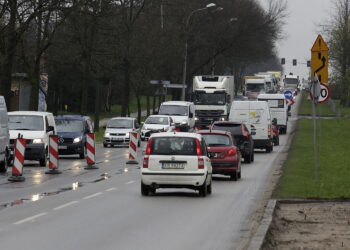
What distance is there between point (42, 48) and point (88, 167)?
68.1 feet

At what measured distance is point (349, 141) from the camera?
61.0 metres

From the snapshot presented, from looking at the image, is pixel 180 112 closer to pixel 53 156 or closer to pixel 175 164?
pixel 53 156

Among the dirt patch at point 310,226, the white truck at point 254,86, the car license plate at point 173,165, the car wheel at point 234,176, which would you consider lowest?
the car wheel at point 234,176

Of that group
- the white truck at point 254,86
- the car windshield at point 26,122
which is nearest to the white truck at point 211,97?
the car windshield at point 26,122

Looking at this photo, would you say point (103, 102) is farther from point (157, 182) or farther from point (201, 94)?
point (157, 182)

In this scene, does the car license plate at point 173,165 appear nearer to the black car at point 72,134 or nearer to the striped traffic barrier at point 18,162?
the striped traffic barrier at point 18,162

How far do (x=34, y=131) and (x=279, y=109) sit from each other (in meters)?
40.1

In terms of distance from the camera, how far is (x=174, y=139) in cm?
2417

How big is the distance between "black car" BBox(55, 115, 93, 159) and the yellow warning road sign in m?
17.5

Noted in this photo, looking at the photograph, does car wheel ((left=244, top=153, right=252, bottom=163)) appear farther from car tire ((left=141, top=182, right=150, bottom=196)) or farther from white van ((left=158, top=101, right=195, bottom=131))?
white van ((left=158, top=101, right=195, bottom=131))

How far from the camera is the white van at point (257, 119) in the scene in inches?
2026

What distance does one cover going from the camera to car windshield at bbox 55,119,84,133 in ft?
140

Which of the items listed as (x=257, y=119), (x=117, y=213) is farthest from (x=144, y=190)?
(x=257, y=119)

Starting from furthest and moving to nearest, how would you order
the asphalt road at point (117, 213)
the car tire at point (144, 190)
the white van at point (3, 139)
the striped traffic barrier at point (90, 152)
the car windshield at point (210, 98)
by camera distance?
the car windshield at point (210, 98), the striped traffic barrier at point (90, 152), the white van at point (3, 139), the car tire at point (144, 190), the asphalt road at point (117, 213)
